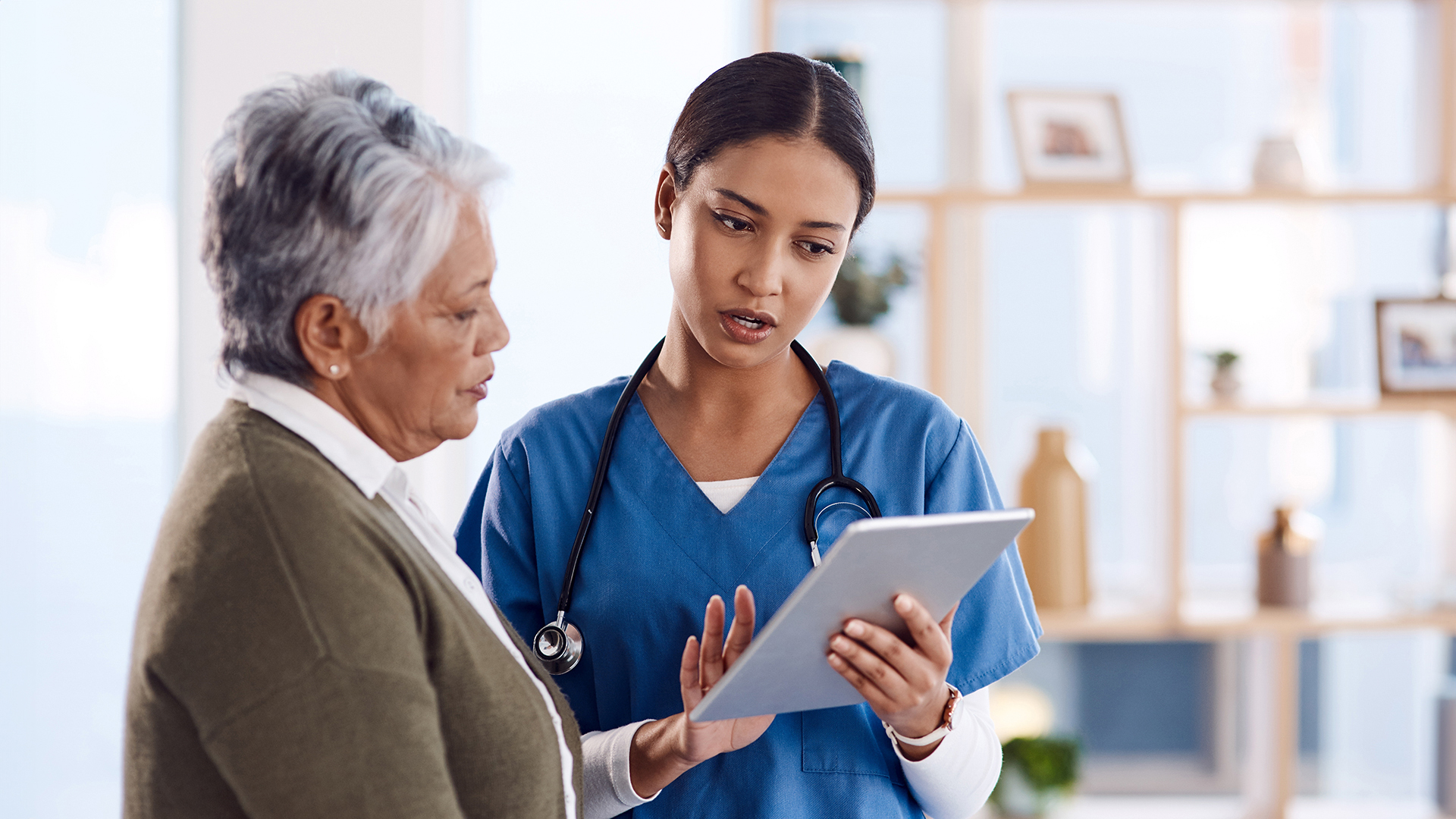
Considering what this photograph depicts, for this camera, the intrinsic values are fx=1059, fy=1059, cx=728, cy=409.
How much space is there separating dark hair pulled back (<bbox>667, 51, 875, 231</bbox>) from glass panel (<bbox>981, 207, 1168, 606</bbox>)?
1.50 m

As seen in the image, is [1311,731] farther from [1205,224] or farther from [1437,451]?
[1205,224]

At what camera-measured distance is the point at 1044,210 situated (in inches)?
97.0

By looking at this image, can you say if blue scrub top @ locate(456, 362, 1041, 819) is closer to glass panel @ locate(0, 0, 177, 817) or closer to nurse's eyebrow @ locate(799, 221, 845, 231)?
nurse's eyebrow @ locate(799, 221, 845, 231)

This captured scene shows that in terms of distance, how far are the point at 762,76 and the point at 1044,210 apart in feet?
5.31

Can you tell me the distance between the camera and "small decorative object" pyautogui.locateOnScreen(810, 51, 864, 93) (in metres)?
2.10

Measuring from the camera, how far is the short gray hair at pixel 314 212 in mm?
678

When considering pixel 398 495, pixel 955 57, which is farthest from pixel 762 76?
pixel 955 57

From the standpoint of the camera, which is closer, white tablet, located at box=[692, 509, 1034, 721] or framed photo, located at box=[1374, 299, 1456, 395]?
white tablet, located at box=[692, 509, 1034, 721]

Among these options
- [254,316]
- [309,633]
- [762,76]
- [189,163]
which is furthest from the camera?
[189,163]

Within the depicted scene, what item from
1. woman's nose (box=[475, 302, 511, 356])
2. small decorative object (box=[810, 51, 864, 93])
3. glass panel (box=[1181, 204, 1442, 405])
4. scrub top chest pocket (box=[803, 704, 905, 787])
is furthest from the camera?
glass panel (box=[1181, 204, 1442, 405])

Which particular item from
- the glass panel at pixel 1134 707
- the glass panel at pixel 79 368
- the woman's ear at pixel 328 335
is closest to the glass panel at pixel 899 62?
the glass panel at pixel 1134 707

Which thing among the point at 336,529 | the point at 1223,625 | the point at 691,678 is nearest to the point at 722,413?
the point at 691,678

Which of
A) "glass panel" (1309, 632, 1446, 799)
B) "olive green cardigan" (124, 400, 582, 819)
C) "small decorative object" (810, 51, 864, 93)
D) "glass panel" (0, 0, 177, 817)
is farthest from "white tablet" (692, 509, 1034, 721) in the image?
"glass panel" (1309, 632, 1446, 799)

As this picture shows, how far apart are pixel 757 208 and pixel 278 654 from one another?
1.87ft
